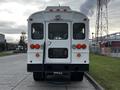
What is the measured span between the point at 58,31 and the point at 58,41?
448 millimetres

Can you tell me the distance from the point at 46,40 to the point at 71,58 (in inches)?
53.5

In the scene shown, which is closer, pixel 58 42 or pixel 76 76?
pixel 58 42

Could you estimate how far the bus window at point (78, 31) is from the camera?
51.3 ft

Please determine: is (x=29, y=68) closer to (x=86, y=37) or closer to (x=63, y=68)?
(x=63, y=68)

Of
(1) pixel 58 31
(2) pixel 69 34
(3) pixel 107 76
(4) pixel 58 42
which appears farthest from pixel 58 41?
(3) pixel 107 76

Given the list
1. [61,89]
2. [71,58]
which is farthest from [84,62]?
[61,89]

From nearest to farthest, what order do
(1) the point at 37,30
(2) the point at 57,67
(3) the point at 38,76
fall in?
(2) the point at 57,67 < (1) the point at 37,30 < (3) the point at 38,76

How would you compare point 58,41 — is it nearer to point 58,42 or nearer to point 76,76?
point 58,42

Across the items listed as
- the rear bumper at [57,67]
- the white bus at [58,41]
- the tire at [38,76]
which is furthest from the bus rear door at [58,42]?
the tire at [38,76]

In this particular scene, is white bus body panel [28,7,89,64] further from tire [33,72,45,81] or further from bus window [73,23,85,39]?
tire [33,72,45,81]

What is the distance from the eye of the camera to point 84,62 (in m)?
15.4

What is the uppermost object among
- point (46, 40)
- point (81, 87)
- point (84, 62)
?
point (46, 40)

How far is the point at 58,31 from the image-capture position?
15.7m

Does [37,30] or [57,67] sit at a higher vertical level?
[37,30]
